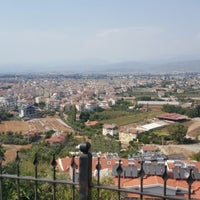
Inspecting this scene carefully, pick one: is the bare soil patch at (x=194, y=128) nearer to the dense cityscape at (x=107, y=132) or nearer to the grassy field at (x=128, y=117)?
the dense cityscape at (x=107, y=132)

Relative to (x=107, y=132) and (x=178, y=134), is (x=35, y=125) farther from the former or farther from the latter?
(x=178, y=134)

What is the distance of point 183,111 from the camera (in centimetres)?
4256

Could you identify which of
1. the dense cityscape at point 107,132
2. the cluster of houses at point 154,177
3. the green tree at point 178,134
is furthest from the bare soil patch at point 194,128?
the cluster of houses at point 154,177

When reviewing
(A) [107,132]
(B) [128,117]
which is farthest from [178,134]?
(B) [128,117]

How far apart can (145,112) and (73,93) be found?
3402 cm

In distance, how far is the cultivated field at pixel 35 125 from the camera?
3502cm

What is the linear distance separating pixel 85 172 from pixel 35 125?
3741cm

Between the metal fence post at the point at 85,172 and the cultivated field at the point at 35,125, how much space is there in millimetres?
32174

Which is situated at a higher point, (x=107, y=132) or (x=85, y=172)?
(x=85, y=172)

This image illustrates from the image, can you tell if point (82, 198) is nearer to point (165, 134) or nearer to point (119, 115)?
point (165, 134)

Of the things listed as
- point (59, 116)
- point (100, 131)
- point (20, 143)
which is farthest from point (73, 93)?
point (20, 143)

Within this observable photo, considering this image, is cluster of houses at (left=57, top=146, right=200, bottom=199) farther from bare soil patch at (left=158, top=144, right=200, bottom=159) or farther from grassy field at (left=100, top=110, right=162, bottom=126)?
grassy field at (left=100, top=110, right=162, bottom=126)

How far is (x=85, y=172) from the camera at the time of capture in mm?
2064

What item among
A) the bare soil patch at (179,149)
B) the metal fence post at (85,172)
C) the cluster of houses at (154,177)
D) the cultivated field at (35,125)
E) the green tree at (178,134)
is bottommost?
the cultivated field at (35,125)
